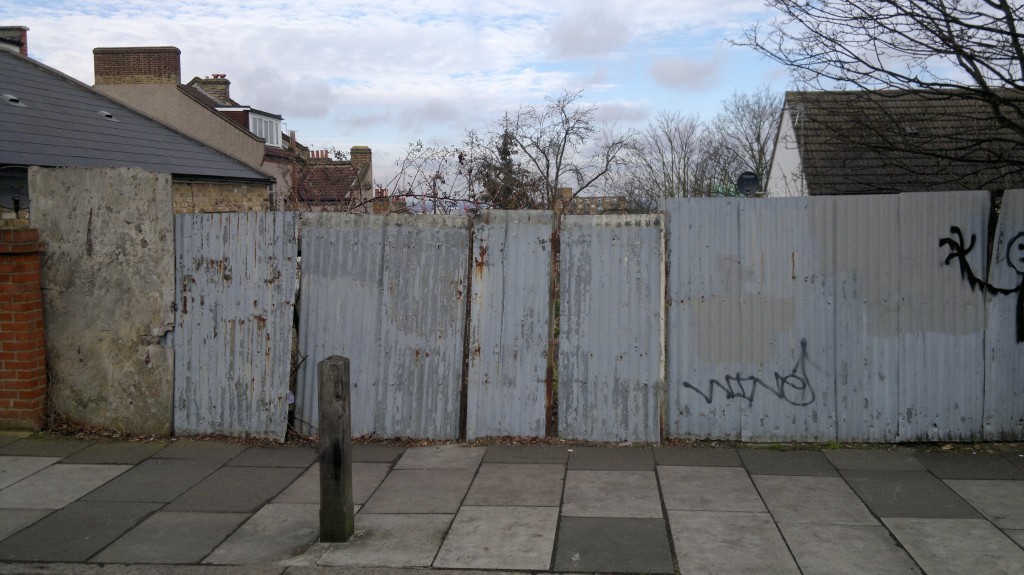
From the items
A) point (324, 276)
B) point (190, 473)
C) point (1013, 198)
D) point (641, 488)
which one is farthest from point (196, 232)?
point (1013, 198)

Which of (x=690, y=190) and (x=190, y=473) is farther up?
(x=690, y=190)

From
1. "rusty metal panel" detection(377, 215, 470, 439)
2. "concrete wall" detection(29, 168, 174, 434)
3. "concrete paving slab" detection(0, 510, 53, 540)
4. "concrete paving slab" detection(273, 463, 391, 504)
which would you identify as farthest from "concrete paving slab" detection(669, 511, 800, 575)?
"concrete wall" detection(29, 168, 174, 434)

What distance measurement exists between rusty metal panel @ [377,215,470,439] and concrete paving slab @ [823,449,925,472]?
325cm

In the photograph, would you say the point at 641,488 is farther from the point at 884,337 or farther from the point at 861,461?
the point at 884,337

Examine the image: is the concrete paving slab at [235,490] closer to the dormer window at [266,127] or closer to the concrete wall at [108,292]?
the concrete wall at [108,292]

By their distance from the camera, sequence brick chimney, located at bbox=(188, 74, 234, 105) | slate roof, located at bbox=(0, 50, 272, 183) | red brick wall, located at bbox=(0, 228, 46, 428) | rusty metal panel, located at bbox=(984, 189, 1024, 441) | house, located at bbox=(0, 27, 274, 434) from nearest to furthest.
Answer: rusty metal panel, located at bbox=(984, 189, 1024, 441) → red brick wall, located at bbox=(0, 228, 46, 428) → house, located at bbox=(0, 27, 274, 434) → slate roof, located at bbox=(0, 50, 272, 183) → brick chimney, located at bbox=(188, 74, 234, 105)

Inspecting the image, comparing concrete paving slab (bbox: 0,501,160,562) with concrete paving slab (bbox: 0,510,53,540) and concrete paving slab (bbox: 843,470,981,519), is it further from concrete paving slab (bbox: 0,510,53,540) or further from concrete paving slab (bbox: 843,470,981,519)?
concrete paving slab (bbox: 843,470,981,519)

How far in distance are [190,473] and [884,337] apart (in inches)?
234

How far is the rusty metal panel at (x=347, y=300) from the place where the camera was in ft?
23.5

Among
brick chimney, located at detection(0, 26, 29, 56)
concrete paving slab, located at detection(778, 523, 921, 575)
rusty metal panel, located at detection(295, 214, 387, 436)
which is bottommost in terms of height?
concrete paving slab, located at detection(778, 523, 921, 575)

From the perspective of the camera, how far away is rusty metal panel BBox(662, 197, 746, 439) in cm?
689

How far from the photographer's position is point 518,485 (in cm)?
593

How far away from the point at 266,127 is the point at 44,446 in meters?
35.7

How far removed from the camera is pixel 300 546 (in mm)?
4883
